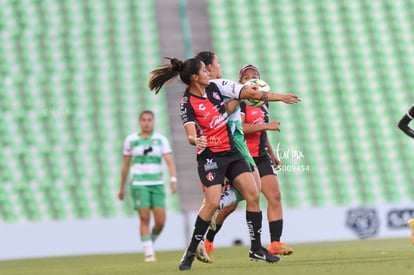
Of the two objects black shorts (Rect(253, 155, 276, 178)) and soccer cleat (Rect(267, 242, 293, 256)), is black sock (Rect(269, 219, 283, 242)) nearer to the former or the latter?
soccer cleat (Rect(267, 242, 293, 256))

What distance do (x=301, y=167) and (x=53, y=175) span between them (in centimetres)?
479

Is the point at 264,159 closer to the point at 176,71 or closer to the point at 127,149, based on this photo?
the point at 176,71

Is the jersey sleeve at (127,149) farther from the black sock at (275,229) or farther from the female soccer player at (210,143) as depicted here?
the female soccer player at (210,143)

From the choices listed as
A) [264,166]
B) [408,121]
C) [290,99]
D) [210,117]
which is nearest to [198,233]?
[210,117]

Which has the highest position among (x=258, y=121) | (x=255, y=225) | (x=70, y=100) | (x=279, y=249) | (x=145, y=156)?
(x=70, y=100)

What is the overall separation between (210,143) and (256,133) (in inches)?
63.5

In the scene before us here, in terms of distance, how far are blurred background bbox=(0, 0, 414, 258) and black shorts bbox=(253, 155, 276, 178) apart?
629 cm

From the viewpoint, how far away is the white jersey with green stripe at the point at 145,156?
11938 mm

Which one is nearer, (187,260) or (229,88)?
(187,260)

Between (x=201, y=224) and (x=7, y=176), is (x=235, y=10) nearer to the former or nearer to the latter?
(x=7, y=176)

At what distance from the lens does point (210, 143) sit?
794 cm

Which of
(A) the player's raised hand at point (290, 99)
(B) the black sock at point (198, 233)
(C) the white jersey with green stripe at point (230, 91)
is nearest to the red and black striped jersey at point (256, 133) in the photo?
(C) the white jersey with green stripe at point (230, 91)

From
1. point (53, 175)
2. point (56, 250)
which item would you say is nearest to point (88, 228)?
point (56, 250)

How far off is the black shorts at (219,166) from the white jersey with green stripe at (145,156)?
4.02m
